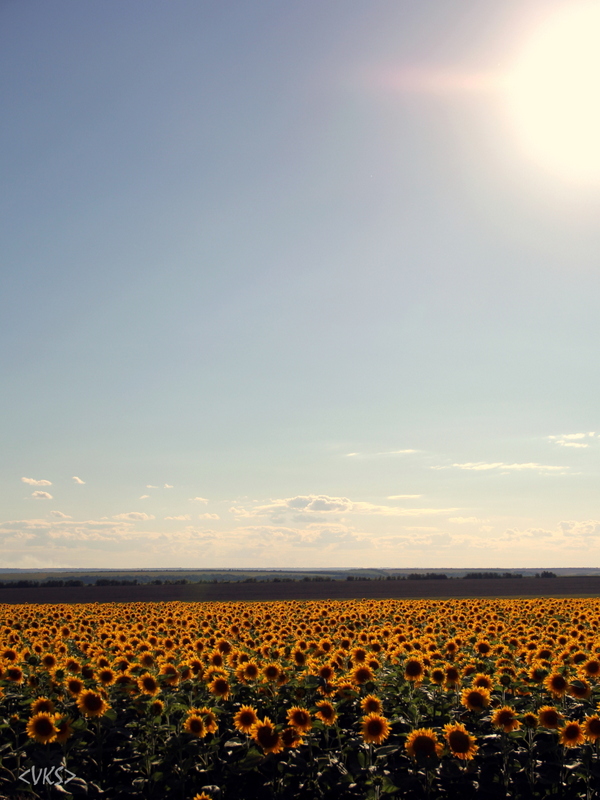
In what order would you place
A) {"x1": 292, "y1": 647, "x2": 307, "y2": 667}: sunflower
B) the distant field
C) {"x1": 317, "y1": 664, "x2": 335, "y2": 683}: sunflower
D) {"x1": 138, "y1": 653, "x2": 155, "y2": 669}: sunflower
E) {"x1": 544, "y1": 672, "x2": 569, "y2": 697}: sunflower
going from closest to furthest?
{"x1": 544, "y1": 672, "x2": 569, "y2": 697}: sunflower
{"x1": 317, "y1": 664, "x2": 335, "y2": 683}: sunflower
{"x1": 138, "y1": 653, "x2": 155, "y2": 669}: sunflower
{"x1": 292, "y1": 647, "x2": 307, "y2": 667}: sunflower
the distant field

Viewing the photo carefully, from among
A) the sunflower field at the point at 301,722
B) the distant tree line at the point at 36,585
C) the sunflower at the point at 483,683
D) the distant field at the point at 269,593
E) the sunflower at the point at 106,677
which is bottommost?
the distant tree line at the point at 36,585

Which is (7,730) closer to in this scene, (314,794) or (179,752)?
(179,752)

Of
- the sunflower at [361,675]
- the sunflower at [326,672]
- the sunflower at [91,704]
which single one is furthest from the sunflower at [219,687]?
the sunflower at [361,675]

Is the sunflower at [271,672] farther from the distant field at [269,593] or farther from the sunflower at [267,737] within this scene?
the distant field at [269,593]

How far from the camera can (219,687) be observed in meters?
9.92

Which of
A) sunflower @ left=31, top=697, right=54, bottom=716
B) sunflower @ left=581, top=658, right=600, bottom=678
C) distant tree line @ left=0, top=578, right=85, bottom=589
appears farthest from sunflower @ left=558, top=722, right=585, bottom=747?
distant tree line @ left=0, top=578, right=85, bottom=589

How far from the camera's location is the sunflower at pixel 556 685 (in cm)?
946

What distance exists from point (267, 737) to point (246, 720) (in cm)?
52

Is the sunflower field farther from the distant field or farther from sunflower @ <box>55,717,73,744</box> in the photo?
the distant field

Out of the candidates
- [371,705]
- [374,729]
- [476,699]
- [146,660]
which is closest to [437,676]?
[476,699]

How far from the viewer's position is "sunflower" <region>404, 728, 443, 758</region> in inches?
310

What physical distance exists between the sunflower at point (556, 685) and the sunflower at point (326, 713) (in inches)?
135

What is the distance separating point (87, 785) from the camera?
8211 millimetres

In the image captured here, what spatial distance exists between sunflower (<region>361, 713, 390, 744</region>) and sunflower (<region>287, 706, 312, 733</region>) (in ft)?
2.48
